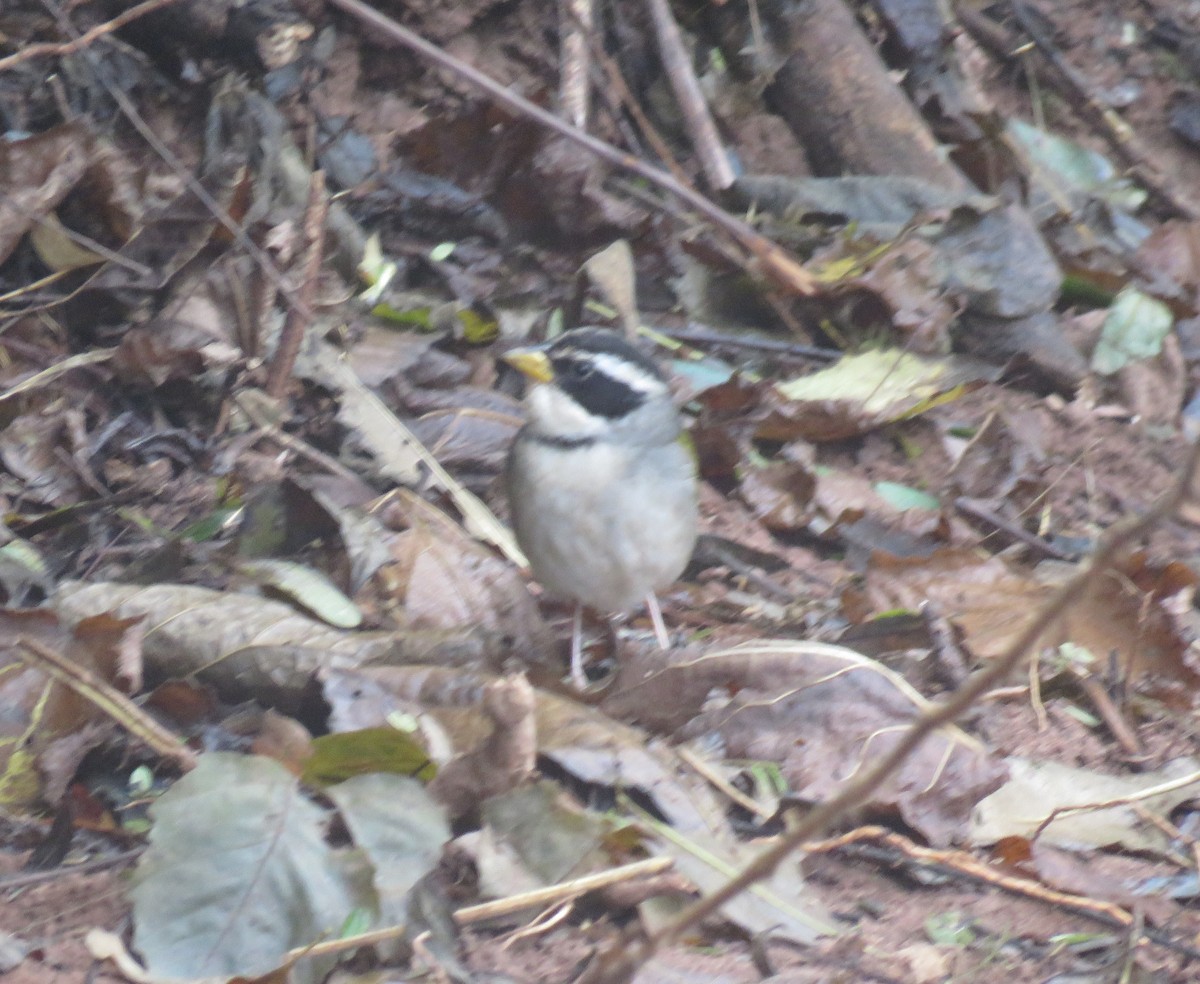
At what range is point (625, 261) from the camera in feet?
20.0

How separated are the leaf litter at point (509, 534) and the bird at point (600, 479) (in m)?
0.24

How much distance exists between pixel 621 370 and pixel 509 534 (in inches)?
31.9

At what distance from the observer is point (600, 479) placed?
4789 mm

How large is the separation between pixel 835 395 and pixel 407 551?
7.04 ft

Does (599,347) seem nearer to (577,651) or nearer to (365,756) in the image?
(577,651)

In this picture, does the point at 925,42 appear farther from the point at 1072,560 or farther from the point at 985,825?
the point at 985,825

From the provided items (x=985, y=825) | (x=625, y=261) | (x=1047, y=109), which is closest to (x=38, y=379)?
(x=625, y=261)

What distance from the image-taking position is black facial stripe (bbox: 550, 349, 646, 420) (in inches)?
193

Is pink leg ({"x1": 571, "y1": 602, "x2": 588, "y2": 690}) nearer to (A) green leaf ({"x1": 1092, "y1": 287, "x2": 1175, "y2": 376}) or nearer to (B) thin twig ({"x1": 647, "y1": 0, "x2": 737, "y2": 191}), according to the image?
(B) thin twig ({"x1": 647, "y1": 0, "x2": 737, "y2": 191})

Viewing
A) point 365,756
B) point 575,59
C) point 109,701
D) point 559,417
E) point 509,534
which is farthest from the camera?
point 575,59

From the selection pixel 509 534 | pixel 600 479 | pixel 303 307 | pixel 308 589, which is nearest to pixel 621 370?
pixel 600 479

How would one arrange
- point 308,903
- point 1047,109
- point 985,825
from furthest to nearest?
point 1047,109
point 985,825
point 308,903

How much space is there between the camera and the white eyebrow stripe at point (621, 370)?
4.86m

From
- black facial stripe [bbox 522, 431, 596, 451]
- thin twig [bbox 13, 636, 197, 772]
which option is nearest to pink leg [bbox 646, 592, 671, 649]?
black facial stripe [bbox 522, 431, 596, 451]
